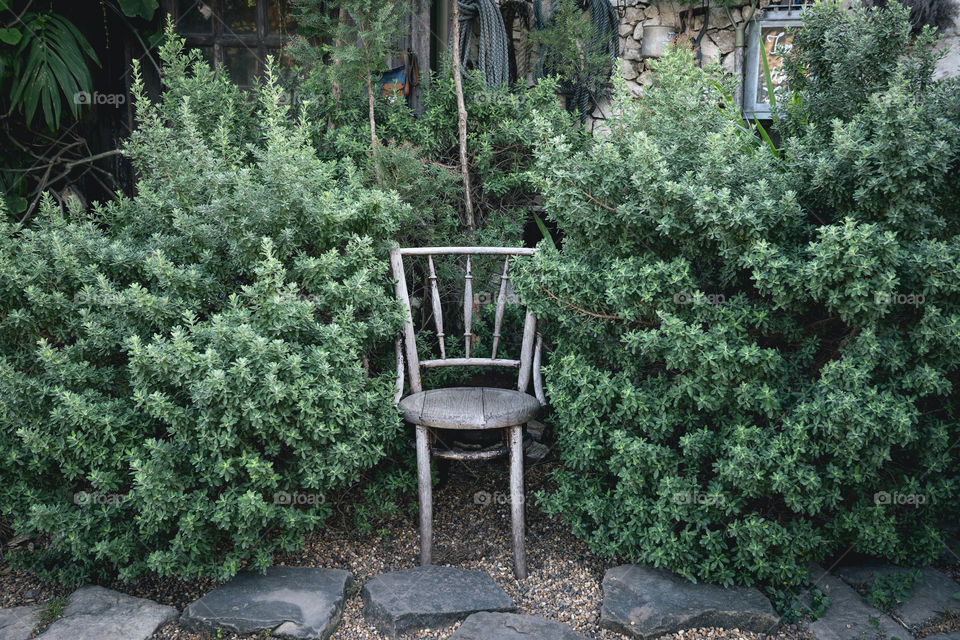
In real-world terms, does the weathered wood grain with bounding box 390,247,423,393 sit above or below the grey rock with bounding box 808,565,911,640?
above

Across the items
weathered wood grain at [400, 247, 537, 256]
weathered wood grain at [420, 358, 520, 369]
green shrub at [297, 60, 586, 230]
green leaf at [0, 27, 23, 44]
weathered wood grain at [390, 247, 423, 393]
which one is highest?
green leaf at [0, 27, 23, 44]

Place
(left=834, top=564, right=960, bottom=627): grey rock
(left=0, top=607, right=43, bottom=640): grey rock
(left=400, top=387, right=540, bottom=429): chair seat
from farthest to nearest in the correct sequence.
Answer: (left=400, top=387, right=540, bottom=429): chair seat, (left=834, top=564, right=960, bottom=627): grey rock, (left=0, top=607, right=43, bottom=640): grey rock

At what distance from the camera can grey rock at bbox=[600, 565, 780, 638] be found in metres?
2.38

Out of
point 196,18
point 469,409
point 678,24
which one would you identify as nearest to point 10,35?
point 196,18

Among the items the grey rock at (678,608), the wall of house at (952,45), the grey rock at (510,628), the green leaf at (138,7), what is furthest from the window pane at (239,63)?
the wall of house at (952,45)

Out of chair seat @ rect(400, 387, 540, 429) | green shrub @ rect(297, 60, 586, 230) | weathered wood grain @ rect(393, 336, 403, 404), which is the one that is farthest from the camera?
green shrub @ rect(297, 60, 586, 230)

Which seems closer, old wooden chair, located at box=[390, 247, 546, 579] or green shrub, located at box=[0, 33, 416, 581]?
green shrub, located at box=[0, 33, 416, 581]

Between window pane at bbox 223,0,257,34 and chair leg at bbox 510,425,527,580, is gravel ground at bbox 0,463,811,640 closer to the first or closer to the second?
chair leg at bbox 510,425,527,580

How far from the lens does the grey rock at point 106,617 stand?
90.0 inches

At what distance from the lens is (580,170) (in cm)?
261

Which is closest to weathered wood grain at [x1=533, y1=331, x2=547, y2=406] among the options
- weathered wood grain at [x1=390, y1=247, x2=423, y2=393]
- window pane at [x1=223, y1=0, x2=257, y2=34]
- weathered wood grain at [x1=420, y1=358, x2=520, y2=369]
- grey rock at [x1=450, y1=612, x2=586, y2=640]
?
weathered wood grain at [x1=420, y1=358, x2=520, y2=369]

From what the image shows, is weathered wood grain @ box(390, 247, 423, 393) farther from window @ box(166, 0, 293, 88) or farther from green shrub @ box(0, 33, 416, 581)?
window @ box(166, 0, 293, 88)

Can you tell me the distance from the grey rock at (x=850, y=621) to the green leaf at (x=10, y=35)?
493cm

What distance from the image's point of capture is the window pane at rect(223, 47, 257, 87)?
4.77 m
